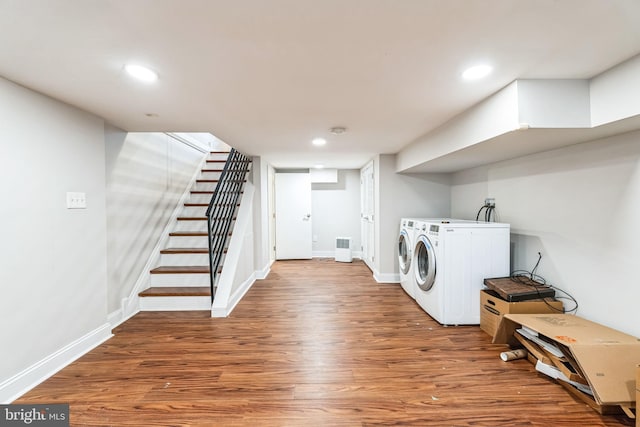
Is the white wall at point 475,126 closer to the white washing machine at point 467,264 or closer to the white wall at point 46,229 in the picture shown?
the white washing machine at point 467,264

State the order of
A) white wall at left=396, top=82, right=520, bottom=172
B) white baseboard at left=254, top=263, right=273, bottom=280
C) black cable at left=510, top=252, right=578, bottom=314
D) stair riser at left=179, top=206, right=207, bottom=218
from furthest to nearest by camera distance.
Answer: white baseboard at left=254, top=263, right=273, bottom=280 → stair riser at left=179, top=206, right=207, bottom=218 → black cable at left=510, top=252, right=578, bottom=314 → white wall at left=396, top=82, right=520, bottom=172

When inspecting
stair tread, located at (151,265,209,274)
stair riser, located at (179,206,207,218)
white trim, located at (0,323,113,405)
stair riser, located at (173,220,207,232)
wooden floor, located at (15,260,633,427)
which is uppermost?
stair riser, located at (179,206,207,218)

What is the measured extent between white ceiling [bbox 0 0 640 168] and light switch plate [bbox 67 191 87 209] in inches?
28.1

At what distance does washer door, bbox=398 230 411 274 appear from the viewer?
143 inches

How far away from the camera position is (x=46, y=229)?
1.96 meters

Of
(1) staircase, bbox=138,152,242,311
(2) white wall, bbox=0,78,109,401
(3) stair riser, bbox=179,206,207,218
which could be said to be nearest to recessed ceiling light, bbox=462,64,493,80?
(2) white wall, bbox=0,78,109,401

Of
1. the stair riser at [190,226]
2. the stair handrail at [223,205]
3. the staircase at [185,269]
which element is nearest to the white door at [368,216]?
the stair handrail at [223,205]

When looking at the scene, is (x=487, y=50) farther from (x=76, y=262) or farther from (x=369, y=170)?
(x=369, y=170)

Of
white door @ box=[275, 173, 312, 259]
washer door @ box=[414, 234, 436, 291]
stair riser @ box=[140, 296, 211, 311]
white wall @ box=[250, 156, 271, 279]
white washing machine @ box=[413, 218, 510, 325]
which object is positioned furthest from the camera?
white door @ box=[275, 173, 312, 259]

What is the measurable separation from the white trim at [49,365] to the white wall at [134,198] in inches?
15.7

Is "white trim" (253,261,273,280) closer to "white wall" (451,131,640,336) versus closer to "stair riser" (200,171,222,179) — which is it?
"stair riser" (200,171,222,179)

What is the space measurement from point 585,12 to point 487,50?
1.20ft

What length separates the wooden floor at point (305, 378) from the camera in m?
1.57

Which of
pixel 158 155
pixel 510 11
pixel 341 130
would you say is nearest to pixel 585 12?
pixel 510 11
